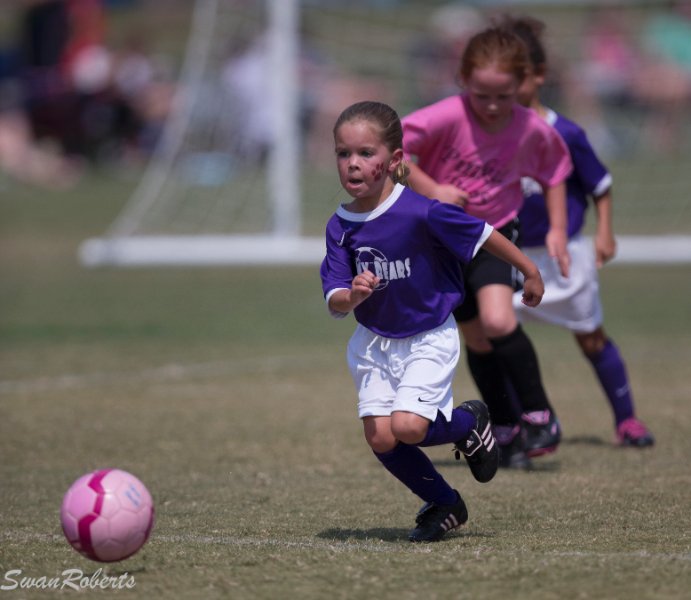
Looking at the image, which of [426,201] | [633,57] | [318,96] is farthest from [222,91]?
[426,201]

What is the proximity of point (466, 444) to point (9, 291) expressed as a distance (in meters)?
9.71

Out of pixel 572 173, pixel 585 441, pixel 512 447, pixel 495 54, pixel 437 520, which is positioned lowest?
pixel 585 441

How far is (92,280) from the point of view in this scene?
572 inches

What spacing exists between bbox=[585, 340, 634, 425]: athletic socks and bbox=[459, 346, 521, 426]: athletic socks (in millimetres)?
733

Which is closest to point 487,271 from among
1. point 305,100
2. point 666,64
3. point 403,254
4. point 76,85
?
point 403,254

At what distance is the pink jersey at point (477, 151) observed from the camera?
5.96 meters

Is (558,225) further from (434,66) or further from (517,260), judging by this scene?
(434,66)

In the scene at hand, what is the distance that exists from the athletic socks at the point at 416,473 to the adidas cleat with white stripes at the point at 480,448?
0.16 metres

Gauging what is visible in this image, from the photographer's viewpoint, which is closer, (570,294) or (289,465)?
(289,465)

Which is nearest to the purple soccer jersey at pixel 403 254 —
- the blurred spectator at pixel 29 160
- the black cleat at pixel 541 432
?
the black cleat at pixel 541 432

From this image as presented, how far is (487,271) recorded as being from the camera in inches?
232

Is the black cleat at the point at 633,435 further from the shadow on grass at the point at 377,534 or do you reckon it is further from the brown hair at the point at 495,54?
the shadow on grass at the point at 377,534

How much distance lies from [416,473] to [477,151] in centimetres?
190

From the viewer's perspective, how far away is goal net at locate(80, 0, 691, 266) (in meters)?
13.3
